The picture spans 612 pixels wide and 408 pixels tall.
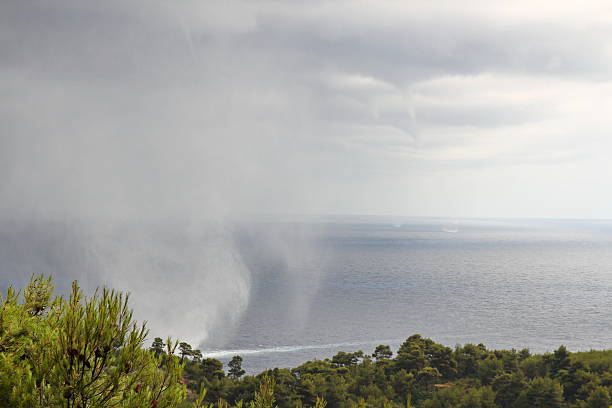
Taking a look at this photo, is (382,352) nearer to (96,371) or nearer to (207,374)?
(207,374)

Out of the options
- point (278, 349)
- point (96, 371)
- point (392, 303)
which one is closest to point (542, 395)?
point (96, 371)

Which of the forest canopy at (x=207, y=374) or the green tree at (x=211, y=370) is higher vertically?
the forest canopy at (x=207, y=374)

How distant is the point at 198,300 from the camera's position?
114 m

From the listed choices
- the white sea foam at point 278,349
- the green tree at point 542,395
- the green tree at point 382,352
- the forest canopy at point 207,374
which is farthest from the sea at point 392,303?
the green tree at point 542,395

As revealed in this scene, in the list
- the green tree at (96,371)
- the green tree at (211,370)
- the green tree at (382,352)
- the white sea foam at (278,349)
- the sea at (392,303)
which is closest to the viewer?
the green tree at (96,371)

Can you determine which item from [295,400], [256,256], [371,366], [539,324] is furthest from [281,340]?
[256,256]

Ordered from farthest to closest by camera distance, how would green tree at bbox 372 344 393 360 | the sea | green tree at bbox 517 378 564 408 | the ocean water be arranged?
1. the sea
2. the ocean water
3. green tree at bbox 372 344 393 360
4. green tree at bbox 517 378 564 408

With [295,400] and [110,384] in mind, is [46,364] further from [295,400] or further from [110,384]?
[295,400]

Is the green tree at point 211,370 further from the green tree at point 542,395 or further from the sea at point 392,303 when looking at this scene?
the green tree at point 542,395

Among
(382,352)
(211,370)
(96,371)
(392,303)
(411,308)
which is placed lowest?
(211,370)

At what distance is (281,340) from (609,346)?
2327 inches

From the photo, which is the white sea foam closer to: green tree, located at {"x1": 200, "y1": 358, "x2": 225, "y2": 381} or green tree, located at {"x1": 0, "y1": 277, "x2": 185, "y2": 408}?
green tree, located at {"x1": 200, "y1": 358, "x2": 225, "y2": 381}

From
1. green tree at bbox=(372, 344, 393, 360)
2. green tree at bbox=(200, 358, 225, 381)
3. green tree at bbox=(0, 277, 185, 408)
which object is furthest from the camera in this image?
green tree at bbox=(372, 344, 393, 360)

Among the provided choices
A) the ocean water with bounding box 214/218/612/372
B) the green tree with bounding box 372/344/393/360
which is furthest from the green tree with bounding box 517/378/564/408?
the ocean water with bounding box 214/218/612/372
